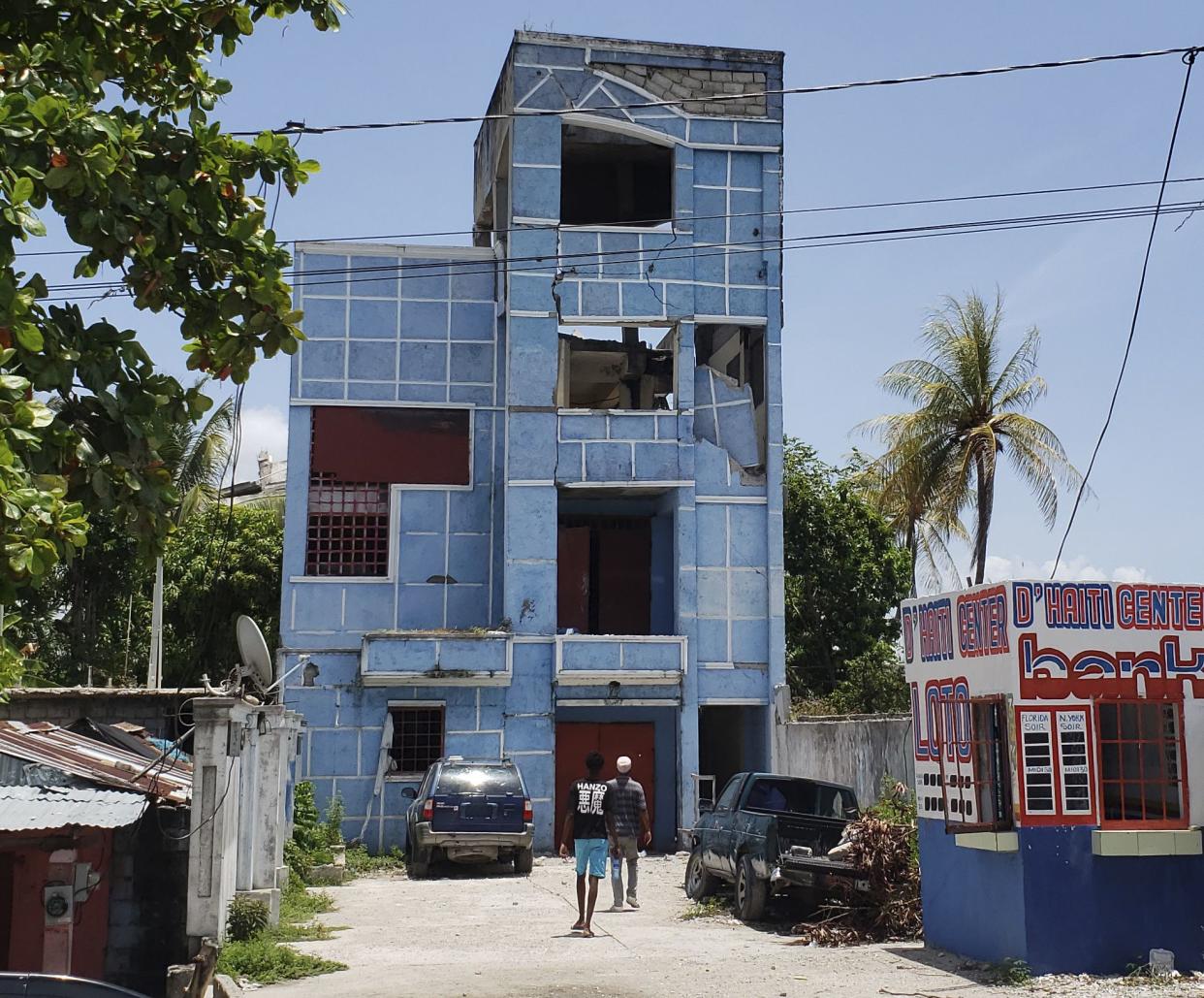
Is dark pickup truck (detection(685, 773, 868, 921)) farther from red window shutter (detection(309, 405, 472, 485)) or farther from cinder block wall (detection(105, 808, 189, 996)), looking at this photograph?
red window shutter (detection(309, 405, 472, 485))

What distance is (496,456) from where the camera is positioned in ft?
91.2

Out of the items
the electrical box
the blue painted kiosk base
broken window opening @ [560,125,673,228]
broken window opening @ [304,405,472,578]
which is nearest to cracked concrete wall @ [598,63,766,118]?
broken window opening @ [560,125,673,228]

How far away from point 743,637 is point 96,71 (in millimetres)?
21527

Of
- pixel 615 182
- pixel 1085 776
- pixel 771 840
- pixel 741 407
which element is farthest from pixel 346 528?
pixel 1085 776

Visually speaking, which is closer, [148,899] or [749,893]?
[148,899]

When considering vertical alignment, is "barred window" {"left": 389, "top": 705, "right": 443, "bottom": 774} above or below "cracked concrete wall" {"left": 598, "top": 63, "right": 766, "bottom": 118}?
below

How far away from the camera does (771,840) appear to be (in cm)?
1505

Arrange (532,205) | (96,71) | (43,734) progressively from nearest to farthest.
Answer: (96,71) → (43,734) → (532,205)

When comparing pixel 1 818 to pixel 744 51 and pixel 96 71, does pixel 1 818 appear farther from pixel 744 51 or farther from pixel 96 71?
pixel 744 51

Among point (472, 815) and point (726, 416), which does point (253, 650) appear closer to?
point (472, 815)

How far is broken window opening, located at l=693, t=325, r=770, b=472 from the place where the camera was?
2767 cm

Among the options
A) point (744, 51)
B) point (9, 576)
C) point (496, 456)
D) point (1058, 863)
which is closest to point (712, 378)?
point (496, 456)

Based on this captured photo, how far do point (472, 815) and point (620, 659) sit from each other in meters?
6.30

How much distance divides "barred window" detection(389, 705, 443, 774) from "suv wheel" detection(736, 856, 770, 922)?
38.0 feet
